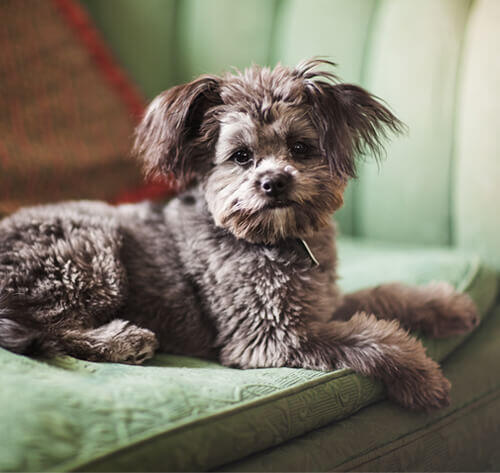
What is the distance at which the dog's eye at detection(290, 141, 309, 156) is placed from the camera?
1.47 meters

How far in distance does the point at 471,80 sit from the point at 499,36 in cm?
18

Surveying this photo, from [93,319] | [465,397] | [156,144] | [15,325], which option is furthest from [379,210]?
[15,325]

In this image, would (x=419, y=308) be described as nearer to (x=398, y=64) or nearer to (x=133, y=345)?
(x=133, y=345)

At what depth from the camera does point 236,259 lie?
1521 mm

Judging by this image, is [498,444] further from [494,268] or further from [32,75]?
[32,75]

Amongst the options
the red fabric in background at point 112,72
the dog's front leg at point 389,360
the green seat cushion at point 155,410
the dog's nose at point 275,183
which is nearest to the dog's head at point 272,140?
the dog's nose at point 275,183

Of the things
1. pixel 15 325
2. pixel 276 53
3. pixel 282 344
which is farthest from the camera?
pixel 276 53

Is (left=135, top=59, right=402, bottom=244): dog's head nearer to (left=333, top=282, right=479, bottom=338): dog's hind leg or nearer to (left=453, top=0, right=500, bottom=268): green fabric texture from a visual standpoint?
(left=333, top=282, right=479, bottom=338): dog's hind leg

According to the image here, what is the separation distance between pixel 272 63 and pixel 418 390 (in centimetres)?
166

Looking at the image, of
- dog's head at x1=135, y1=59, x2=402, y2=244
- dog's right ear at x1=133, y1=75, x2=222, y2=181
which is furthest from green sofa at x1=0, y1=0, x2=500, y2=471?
dog's right ear at x1=133, y1=75, x2=222, y2=181

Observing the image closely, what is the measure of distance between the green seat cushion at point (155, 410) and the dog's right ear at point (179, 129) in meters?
0.59

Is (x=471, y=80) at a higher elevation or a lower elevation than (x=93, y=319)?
higher

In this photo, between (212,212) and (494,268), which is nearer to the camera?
(212,212)

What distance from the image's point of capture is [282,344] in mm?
1435
